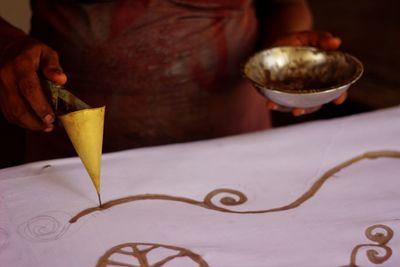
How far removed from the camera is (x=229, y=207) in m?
0.73

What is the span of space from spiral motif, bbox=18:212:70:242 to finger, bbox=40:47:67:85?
16 centimetres

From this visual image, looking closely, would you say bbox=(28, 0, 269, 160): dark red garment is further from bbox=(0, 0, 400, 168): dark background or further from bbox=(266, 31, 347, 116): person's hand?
bbox=(0, 0, 400, 168): dark background

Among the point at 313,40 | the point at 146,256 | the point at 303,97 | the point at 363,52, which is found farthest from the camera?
the point at 363,52

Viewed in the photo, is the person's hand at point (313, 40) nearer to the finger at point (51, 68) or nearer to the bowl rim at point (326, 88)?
the bowl rim at point (326, 88)

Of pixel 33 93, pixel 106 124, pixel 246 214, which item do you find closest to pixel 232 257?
pixel 246 214

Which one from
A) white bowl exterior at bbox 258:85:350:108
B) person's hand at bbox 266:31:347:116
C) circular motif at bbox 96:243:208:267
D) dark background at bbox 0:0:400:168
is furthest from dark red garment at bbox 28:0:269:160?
dark background at bbox 0:0:400:168

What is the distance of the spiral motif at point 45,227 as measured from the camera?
670 millimetres

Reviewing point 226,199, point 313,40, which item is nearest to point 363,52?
point 313,40

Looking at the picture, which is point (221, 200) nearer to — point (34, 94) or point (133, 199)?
point (133, 199)

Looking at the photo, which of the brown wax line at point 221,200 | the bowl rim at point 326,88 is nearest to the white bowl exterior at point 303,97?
the bowl rim at point 326,88

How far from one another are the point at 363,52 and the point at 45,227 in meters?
2.12

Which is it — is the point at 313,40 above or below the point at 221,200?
above

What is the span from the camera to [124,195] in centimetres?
74

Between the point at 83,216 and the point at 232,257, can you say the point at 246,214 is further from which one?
the point at 83,216
